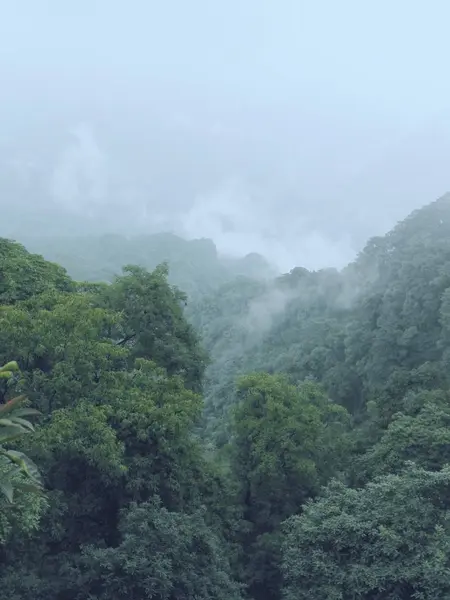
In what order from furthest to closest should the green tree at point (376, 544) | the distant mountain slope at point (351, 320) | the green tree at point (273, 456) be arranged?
the distant mountain slope at point (351, 320), the green tree at point (273, 456), the green tree at point (376, 544)

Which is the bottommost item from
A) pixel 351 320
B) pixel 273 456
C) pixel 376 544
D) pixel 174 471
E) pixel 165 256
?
pixel 376 544

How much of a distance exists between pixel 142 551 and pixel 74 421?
10.4ft

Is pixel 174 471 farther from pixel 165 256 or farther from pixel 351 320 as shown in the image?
pixel 165 256

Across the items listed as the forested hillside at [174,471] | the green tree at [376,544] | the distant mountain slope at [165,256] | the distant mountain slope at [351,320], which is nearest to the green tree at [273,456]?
the forested hillside at [174,471]

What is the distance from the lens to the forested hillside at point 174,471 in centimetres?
1340

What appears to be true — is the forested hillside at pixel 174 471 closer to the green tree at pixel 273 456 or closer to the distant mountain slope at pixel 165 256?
the green tree at pixel 273 456

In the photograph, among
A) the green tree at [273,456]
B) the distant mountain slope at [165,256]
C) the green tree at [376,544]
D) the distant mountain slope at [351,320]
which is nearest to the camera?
the green tree at [376,544]

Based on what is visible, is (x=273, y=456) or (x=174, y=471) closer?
(x=174, y=471)

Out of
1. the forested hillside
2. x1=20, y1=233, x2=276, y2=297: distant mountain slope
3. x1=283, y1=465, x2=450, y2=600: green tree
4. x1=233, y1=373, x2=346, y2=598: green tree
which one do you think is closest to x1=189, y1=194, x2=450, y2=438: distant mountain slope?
x1=233, y1=373, x2=346, y2=598: green tree

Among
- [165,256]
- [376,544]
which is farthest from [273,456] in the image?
[165,256]

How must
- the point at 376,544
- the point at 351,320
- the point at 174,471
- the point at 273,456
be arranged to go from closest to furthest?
the point at 376,544 < the point at 174,471 < the point at 273,456 < the point at 351,320

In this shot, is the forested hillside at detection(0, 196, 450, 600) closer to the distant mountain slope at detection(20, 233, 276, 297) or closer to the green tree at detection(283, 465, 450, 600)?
the green tree at detection(283, 465, 450, 600)

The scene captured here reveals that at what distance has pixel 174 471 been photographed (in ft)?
52.7

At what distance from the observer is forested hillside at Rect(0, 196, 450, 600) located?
1340cm
